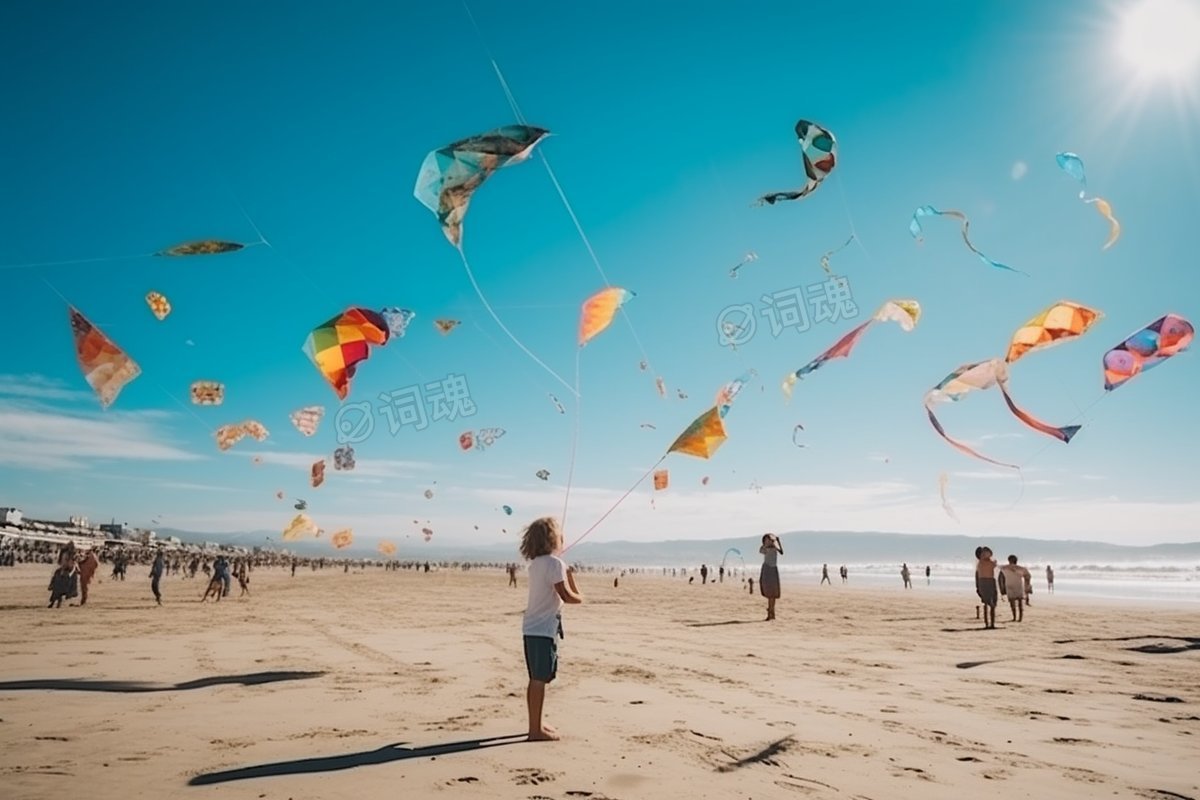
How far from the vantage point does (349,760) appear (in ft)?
13.8

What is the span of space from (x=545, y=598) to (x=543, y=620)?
0.55ft

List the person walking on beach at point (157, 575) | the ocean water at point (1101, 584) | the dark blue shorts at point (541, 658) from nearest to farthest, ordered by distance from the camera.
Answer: the dark blue shorts at point (541, 658) → the person walking on beach at point (157, 575) → the ocean water at point (1101, 584)

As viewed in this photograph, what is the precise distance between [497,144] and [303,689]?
280 inches

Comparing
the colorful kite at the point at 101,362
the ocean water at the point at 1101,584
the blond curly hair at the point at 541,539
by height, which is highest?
the colorful kite at the point at 101,362

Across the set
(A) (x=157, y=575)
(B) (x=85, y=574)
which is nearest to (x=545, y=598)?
(A) (x=157, y=575)

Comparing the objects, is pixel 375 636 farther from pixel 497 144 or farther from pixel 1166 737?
pixel 1166 737

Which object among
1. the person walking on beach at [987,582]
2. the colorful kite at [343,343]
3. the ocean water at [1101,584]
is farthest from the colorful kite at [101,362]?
the ocean water at [1101,584]

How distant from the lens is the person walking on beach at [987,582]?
1409 cm

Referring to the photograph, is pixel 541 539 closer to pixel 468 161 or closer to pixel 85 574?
pixel 468 161

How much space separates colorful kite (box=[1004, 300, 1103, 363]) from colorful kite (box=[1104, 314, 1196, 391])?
1.19 metres

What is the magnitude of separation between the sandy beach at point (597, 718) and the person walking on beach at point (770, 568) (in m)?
2.79

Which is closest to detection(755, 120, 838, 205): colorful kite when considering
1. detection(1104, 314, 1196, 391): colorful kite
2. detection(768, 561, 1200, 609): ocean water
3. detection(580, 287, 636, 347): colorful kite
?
detection(580, 287, 636, 347): colorful kite

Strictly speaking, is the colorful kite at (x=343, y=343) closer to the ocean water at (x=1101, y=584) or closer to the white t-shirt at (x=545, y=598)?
the white t-shirt at (x=545, y=598)

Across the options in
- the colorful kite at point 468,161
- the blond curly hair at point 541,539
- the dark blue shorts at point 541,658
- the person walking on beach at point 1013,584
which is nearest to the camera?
the dark blue shorts at point 541,658
